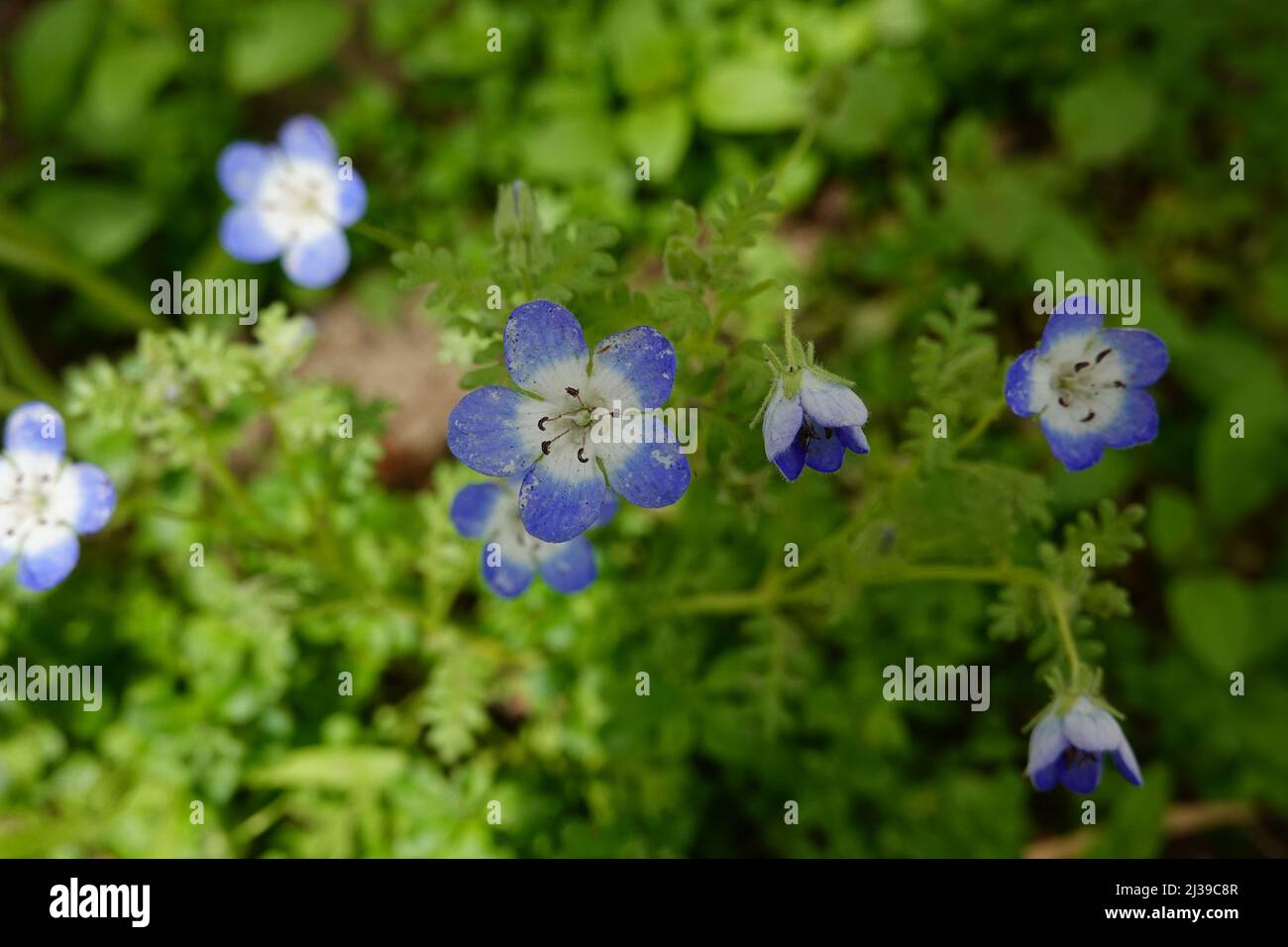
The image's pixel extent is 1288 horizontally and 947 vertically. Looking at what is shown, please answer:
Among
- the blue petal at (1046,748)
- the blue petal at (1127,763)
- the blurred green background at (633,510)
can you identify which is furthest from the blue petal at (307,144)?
the blue petal at (1127,763)

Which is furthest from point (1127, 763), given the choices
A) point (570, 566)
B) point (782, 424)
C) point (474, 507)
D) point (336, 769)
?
point (336, 769)

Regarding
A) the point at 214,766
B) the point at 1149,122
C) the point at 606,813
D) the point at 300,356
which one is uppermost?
the point at 1149,122

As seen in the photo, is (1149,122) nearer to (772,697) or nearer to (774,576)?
(774,576)

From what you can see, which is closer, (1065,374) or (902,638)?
(1065,374)

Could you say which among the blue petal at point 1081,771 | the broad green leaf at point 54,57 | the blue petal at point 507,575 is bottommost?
the blue petal at point 1081,771

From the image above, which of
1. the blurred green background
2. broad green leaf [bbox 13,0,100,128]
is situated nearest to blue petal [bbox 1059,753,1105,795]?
the blurred green background

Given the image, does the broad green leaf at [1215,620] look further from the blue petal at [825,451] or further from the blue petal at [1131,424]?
the blue petal at [825,451]

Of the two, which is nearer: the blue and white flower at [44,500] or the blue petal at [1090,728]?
the blue petal at [1090,728]

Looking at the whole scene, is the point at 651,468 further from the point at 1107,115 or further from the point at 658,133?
the point at 1107,115
